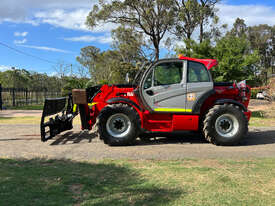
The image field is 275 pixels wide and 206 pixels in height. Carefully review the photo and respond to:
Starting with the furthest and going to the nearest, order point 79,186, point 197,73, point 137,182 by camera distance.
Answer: point 197,73
point 137,182
point 79,186

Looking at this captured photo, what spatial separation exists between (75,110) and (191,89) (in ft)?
12.9

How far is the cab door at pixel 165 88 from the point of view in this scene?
754 cm

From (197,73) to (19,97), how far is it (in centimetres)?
2138

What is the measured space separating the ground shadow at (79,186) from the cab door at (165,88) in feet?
8.39

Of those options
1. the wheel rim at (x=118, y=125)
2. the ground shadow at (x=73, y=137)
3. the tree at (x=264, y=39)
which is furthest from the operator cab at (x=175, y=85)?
the tree at (x=264, y=39)

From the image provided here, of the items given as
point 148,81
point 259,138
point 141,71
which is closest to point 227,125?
point 259,138

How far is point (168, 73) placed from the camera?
7711 millimetres

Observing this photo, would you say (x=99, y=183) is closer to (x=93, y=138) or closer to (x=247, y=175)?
(x=247, y=175)

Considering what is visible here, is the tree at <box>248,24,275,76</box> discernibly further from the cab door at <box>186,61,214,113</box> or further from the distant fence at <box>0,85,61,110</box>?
the cab door at <box>186,61,214,113</box>

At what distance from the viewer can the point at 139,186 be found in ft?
13.9

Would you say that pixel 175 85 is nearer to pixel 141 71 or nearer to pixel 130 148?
pixel 141 71

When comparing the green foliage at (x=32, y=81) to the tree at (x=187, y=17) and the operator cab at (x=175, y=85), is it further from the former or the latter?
the operator cab at (x=175, y=85)

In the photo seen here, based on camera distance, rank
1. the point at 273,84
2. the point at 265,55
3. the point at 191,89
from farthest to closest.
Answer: the point at 265,55 → the point at 273,84 → the point at 191,89

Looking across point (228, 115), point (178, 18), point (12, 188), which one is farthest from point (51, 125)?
point (178, 18)
